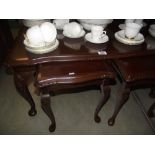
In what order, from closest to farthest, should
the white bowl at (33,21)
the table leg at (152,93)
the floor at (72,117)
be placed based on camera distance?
1. the white bowl at (33,21)
2. the floor at (72,117)
3. the table leg at (152,93)

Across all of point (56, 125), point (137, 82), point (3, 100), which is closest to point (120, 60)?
point (137, 82)

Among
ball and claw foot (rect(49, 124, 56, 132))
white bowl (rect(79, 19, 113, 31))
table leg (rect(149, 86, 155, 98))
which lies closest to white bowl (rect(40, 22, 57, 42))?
white bowl (rect(79, 19, 113, 31))

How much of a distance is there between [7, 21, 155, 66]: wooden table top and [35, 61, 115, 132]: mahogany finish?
83 millimetres

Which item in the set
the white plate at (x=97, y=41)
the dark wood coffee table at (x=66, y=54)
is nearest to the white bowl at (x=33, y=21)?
the dark wood coffee table at (x=66, y=54)

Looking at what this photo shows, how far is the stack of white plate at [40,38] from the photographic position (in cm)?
109

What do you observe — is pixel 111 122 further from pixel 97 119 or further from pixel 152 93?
pixel 152 93

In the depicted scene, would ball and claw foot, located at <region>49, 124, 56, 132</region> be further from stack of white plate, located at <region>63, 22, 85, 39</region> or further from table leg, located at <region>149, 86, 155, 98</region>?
table leg, located at <region>149, 86, 155, 98</region>

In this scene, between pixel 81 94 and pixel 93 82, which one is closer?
pixel 93 82

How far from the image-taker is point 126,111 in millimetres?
1653

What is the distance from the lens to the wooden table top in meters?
1.11

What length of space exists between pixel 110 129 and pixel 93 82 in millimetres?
507

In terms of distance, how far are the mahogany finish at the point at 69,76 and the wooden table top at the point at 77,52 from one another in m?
0.08

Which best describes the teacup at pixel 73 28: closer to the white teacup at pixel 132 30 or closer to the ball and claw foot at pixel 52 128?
the white teacup at pixel 132 30
